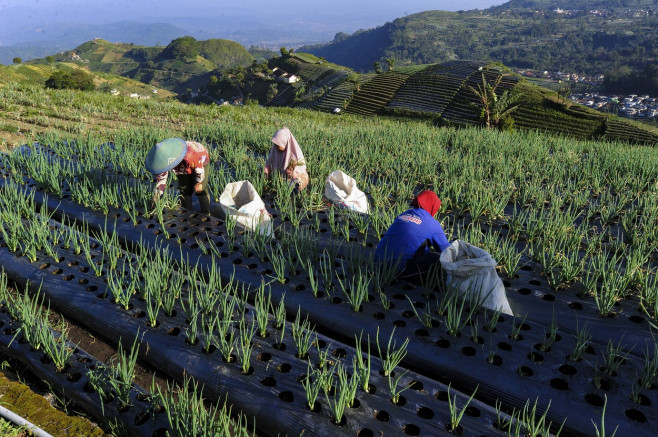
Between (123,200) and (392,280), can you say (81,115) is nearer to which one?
(123,200)

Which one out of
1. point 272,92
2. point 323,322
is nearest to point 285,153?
point 323,322

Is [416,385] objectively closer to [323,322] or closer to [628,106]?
[323,322]

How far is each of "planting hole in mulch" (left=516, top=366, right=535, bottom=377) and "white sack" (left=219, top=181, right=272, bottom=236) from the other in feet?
6.56

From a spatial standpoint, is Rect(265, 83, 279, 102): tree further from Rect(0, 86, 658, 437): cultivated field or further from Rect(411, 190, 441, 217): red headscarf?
Rect(411, 190, 441, 217): red headscarf

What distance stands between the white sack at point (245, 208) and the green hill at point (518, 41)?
111524 mm

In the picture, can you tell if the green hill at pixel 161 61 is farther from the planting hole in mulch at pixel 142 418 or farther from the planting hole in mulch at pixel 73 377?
the planting hole in mulch at pixel 142 418

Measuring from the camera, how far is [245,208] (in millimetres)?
3549

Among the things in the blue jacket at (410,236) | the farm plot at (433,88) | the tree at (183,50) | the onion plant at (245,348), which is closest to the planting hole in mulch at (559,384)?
the blue jacket at (410,236)

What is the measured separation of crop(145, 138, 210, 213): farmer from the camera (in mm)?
3596

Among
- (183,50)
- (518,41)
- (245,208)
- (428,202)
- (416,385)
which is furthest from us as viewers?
(518,41)

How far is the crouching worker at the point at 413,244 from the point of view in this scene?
2751 millimetres

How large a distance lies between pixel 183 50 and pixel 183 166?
12965cm

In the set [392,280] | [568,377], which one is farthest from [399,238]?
[568,377]

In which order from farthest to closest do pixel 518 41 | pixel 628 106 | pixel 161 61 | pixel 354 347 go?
pixel 518 41 → pixel 161 61 → pixel 628 106 → pixel 354 347
